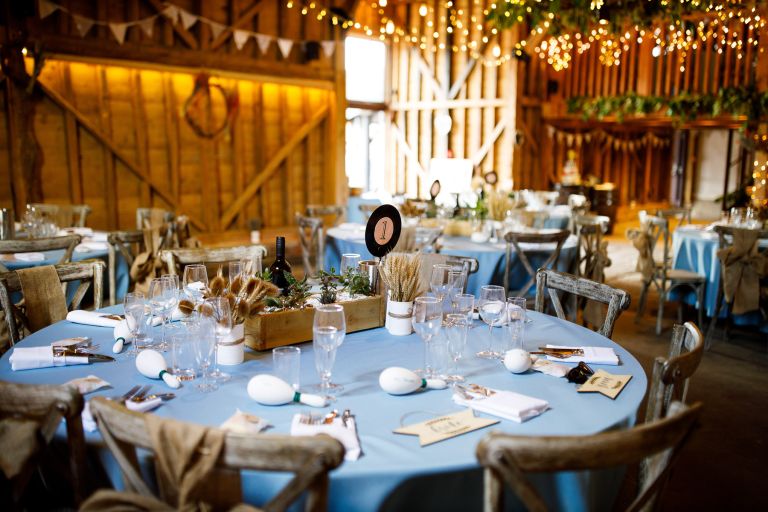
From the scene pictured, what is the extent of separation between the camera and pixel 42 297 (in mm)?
2830

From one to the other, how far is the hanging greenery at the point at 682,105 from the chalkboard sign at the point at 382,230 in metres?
9.44

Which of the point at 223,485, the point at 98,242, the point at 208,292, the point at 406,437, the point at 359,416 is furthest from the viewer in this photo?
the point at 98,242

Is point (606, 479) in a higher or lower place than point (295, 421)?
lower

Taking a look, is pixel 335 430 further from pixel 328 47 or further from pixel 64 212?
pixel 328 47

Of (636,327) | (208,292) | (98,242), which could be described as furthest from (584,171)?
(208,292)

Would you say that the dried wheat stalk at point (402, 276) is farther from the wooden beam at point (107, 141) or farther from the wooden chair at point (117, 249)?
the wooden beam at point (107, 141)

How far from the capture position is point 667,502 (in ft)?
9.91

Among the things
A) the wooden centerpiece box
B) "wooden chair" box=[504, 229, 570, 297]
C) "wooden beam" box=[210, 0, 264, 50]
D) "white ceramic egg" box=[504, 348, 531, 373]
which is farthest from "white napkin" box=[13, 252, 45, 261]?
"wooden beam" box=[210, 0, 264, 50]

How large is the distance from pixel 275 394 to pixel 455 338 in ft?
2.14

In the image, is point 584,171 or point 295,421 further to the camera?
point 584,171

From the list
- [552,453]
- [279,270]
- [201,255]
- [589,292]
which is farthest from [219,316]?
[589,292]

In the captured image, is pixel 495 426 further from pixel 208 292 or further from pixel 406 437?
pixel 208 292

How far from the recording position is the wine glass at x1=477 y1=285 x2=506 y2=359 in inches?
93.7

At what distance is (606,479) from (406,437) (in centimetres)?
62
